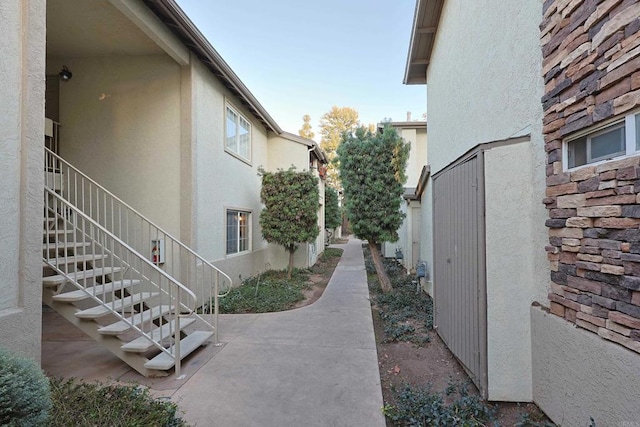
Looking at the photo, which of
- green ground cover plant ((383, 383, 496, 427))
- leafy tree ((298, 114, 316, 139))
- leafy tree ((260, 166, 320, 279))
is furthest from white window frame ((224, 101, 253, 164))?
leafy tree ((298, 114, 316, 139))

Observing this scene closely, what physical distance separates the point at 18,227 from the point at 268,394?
9.34 ft

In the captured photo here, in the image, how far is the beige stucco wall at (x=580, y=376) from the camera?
1.96m

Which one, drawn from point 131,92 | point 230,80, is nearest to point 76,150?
point 131,92

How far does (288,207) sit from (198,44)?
4733 millimetres

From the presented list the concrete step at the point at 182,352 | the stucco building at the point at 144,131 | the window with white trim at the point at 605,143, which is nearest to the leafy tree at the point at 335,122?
the stucco building at the point at 144,131

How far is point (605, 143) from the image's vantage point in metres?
2.23

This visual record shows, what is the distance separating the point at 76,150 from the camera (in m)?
6.46

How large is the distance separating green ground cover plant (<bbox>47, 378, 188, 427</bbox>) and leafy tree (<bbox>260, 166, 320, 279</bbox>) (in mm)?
6399

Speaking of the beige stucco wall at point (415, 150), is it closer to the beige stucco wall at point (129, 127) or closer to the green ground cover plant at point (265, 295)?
the green ground cover plant at point (265, 295)

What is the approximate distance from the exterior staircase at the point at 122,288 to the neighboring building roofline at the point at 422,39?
6048 mm

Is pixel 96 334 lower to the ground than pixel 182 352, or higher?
higher

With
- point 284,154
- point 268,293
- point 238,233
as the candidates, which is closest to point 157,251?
point 268,293

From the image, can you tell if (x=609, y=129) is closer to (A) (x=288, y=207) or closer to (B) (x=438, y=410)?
(B) (x=438, y=410)

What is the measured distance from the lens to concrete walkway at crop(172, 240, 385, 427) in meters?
2.93
